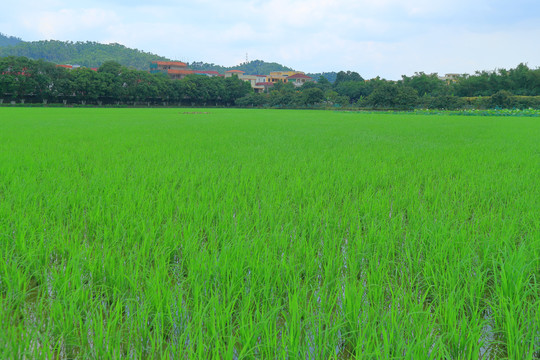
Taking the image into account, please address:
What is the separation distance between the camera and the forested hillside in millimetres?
95438

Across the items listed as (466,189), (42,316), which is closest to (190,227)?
(42,316)

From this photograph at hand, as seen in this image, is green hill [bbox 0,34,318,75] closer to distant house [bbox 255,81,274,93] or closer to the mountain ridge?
the mountain ridge

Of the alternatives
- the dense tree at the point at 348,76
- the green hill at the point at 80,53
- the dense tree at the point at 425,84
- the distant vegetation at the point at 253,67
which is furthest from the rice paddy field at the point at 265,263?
the distant vegetation at the point at 253,67

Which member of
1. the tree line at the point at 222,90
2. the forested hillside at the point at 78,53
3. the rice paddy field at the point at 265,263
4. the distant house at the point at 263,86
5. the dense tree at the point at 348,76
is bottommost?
the rice paddy field at the point at 265,263

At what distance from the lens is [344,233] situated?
2.76 metres

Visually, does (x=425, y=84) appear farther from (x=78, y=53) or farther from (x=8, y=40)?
(x=8, y=40)

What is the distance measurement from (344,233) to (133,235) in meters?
1.60

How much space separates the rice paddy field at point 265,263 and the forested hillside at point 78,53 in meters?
102

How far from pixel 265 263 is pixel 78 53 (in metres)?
121

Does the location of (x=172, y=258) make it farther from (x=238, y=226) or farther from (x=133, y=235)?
(x=238, y=226)

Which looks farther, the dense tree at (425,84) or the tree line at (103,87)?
the dense tree at (425,84)

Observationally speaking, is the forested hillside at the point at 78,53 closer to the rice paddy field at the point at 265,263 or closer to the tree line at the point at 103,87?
the tree line at the point at 103,87

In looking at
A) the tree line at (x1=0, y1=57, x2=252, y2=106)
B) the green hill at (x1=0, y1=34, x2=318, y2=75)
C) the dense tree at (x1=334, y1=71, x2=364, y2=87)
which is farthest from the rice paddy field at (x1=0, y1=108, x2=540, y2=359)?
the green hill at (x1=0, y1=34, x2=318, y2=75)

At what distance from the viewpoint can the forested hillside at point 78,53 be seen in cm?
9544
